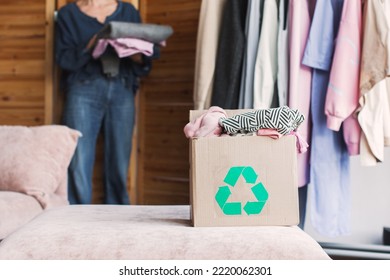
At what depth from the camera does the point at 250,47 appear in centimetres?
254

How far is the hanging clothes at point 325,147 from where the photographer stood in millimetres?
2426

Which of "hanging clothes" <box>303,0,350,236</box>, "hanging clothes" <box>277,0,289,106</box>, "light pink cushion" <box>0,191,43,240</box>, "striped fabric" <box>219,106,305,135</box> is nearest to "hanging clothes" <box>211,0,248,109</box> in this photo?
"hanging clothes" <box>277,0,289,106</box>

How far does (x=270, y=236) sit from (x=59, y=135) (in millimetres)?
1405

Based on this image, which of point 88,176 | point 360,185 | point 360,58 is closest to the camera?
point 360,58

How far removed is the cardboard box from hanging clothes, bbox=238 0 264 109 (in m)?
1.07

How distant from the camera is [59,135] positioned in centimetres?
248

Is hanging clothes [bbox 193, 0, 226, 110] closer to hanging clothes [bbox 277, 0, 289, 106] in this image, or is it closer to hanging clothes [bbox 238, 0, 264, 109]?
hanging clothes [bbox 238, 0, 264, 109]

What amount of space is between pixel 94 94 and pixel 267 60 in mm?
1100

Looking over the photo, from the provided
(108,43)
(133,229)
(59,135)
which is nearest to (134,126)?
(108,43)

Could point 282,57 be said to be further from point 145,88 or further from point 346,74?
point 145,88

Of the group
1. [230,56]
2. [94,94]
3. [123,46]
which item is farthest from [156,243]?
[94,94]

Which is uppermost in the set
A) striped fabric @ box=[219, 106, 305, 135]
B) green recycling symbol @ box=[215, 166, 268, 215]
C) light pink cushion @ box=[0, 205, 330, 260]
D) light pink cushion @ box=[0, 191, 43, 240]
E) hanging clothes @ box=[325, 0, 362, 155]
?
hanging clothes @ box=[325, 0, 362, 155]

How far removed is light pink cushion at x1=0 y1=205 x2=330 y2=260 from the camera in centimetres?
128
